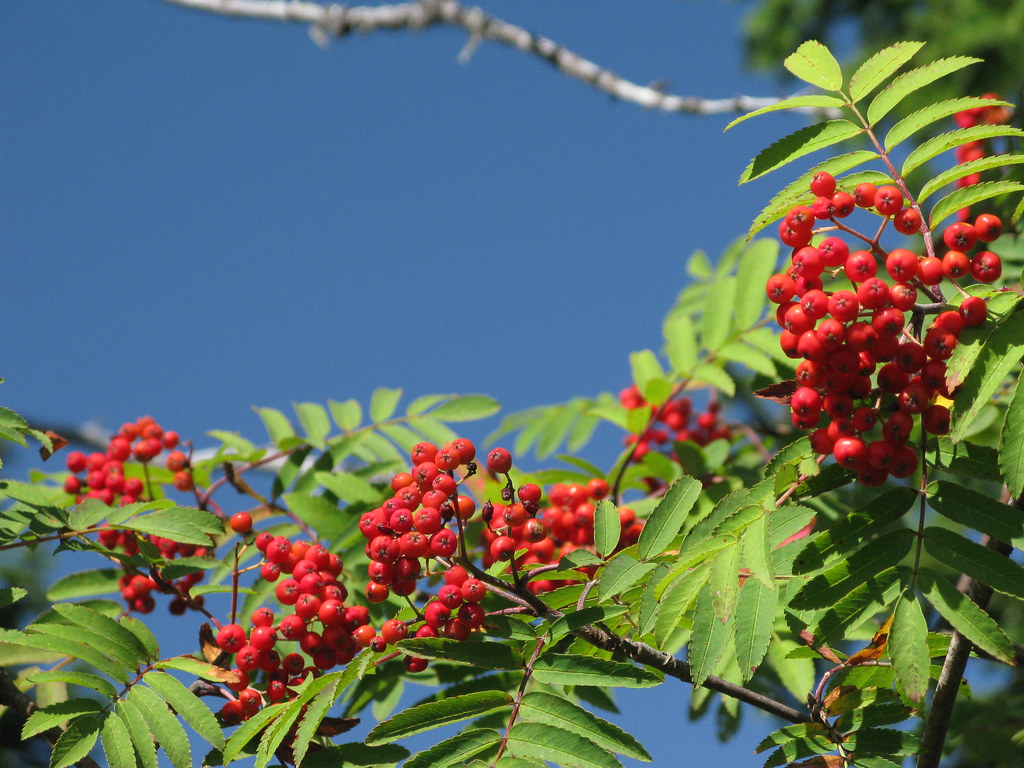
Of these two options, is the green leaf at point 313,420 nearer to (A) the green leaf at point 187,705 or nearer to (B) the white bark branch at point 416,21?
(A) the green leaf at point 187,705

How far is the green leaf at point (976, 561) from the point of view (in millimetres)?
1518

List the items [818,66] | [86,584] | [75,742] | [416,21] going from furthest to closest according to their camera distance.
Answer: [416,21] → [86,584] → [818,66] → [75,742]

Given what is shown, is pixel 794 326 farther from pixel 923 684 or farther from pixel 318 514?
pixel 318 514

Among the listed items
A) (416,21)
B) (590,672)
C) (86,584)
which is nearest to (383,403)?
(86,584)

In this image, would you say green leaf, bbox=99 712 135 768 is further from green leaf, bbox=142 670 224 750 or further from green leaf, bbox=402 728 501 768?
green leaf, bbox=402 728 501 768

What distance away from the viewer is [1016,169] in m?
2.25

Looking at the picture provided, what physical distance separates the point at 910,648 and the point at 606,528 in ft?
2.02

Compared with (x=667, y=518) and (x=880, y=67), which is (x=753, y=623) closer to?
(x=667, y=518)

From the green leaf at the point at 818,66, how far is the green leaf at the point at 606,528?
1037 millimetres

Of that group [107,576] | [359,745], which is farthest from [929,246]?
[107,576]

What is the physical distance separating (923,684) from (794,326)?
0.66 m

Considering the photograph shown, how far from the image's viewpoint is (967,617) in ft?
5.03

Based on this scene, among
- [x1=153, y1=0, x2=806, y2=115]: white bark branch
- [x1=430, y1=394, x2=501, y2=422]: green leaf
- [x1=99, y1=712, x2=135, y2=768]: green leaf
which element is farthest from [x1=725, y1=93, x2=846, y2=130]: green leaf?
[x1=153, y1=0, x2=806, y2=115]: white bark branch

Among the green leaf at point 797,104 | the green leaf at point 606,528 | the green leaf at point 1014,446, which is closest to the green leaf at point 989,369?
the green leaf at point 1014,446
